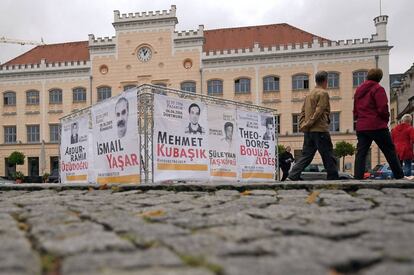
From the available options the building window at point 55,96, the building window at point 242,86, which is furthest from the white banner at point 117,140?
the building window at point 55,96

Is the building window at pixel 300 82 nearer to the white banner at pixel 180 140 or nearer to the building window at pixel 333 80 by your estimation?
the building window at pixel 333 80

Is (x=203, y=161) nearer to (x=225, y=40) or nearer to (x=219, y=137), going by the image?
(x=219, y=137)

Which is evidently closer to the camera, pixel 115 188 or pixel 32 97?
pixel 115 188

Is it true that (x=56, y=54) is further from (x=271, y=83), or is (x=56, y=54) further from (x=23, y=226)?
(x=23, y=226)

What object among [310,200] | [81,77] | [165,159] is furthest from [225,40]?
[310,200]

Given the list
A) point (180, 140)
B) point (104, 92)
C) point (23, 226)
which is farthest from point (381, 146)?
point (104, 92)

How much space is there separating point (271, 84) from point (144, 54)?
1199 cm

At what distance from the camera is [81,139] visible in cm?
1377

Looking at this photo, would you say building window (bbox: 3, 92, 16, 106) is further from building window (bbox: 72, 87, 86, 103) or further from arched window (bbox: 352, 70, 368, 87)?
arched window (bbox: 352, 70, 368, 87)

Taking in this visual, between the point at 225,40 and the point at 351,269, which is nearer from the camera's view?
the point at 351,269

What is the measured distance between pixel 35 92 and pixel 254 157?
1574 inches

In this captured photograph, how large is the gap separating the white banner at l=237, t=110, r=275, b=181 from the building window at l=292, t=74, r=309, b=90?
99.2 ft

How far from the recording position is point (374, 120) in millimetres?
8570

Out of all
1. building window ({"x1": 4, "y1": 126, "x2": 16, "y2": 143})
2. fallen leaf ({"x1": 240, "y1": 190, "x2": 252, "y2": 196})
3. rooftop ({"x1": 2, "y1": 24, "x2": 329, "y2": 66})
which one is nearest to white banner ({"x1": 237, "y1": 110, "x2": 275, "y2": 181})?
fallen leaf ({"x1": 240, "y1": 190, "x2": 252, "y2": 196})
